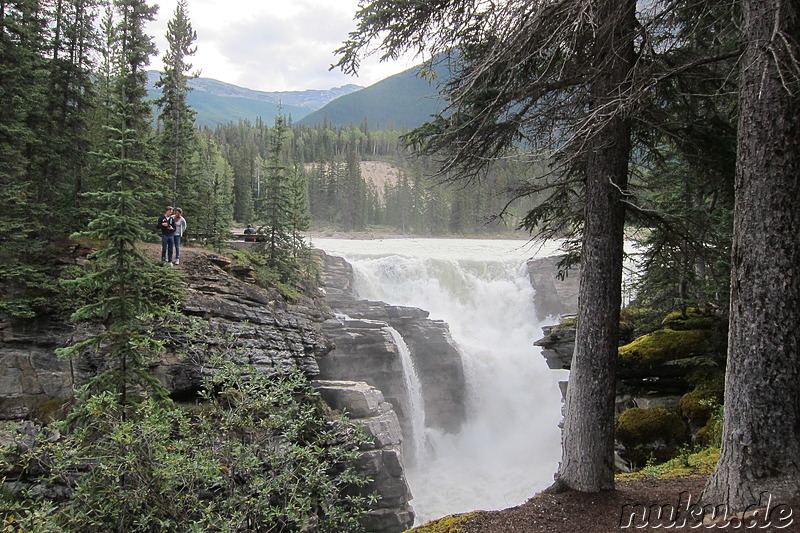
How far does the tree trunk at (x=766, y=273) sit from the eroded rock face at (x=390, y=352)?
2039 cm

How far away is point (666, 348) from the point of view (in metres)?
10.3

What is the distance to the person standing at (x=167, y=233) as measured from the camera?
1402cm

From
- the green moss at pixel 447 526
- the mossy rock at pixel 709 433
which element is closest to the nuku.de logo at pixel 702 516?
the green moss at pixel 447 526

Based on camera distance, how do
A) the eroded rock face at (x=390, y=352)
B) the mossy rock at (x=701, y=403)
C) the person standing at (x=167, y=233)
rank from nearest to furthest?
the mossy rock at (x=701, y=403) < the person standing at (x=167, y=233) < the eroded rock face at (x=390, y=352)

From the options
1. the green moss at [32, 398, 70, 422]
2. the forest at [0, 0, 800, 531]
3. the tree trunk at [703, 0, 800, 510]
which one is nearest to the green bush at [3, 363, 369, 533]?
the forest at [0, 0, 800, 531]

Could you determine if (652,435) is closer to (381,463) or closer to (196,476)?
(196,476)

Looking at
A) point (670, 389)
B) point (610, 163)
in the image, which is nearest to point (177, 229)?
point (610, 163)

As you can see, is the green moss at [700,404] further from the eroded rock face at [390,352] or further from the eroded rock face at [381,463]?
the eroded rock face at [390,352]

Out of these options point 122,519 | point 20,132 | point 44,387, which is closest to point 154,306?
point 122,519

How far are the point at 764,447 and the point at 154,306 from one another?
31.8ft

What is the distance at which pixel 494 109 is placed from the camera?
19.9ft

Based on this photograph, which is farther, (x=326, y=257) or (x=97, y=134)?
(x=326, y=257)

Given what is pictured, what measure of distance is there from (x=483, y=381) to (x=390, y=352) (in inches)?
261

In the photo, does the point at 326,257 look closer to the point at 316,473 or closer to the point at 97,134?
the point at 97,134
